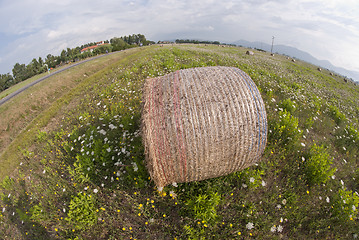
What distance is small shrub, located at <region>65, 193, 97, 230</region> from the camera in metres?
4.22

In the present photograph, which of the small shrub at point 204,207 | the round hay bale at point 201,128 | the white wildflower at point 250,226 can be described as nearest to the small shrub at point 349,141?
the round hay bale at point 201,128

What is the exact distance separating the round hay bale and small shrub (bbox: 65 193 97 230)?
2.18 m

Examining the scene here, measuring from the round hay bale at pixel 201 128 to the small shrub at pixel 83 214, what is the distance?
2.18 metres


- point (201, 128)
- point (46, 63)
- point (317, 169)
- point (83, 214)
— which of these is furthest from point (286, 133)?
point (46, 63)

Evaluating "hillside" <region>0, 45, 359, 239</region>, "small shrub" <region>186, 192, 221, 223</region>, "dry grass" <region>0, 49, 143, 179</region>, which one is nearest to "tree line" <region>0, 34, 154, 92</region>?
"dry grass" <region>0, 49, 143, 179</region>

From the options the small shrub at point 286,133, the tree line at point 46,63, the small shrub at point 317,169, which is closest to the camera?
the small shrub at point 317,169

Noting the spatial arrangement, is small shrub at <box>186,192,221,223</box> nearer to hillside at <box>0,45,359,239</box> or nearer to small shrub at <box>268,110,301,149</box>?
hillside at <box>0,45,359,239</box>

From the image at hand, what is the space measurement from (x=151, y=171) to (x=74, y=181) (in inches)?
137

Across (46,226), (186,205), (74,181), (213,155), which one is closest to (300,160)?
(213,155)

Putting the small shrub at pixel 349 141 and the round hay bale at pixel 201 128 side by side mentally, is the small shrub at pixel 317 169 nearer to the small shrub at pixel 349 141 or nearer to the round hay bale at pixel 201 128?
the round hay bale at pixel 201 128

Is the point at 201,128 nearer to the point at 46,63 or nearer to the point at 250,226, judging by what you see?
the point at 250,226

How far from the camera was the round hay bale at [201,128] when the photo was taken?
13.0 ft

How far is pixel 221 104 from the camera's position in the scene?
4.12 m

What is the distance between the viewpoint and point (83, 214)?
4297 millimetres
